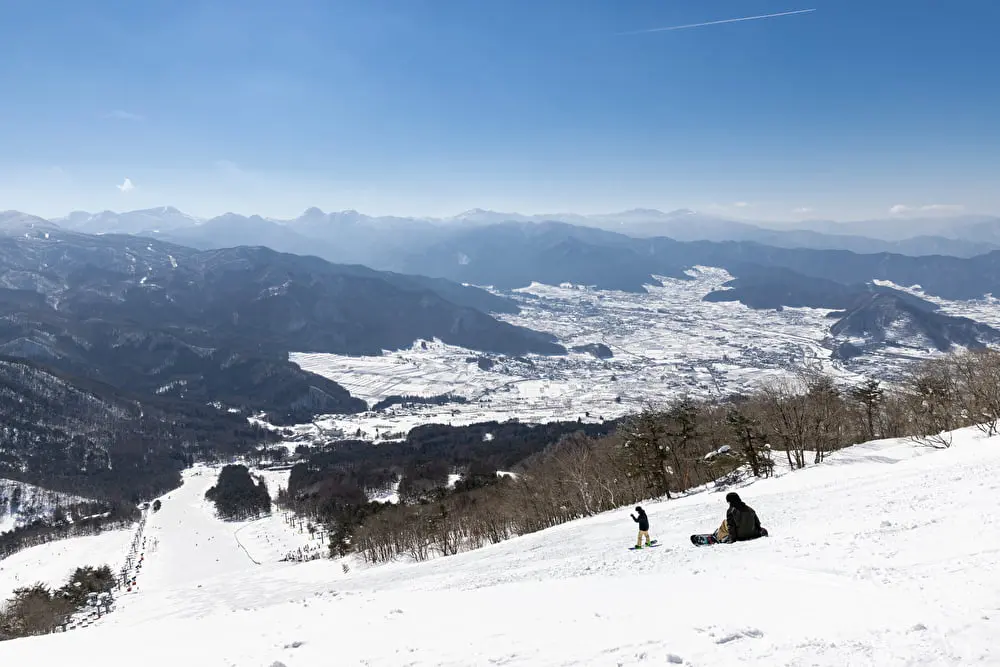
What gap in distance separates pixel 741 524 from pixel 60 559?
17867 cm

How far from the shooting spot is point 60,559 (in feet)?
445

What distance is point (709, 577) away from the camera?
13977mm

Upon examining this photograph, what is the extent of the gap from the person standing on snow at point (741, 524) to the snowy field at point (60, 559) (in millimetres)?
149899

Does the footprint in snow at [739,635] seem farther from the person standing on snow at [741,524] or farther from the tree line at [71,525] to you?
the tree line at [71,525]

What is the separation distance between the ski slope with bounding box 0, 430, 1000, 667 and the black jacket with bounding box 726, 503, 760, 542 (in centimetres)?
68

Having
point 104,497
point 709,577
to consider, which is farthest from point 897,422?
point 104,497

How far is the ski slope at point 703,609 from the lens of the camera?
30.0ft

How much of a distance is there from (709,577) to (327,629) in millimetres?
10753

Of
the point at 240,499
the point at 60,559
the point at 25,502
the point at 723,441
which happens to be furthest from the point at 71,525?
the point at 723,441

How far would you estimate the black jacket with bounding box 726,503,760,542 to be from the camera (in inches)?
745

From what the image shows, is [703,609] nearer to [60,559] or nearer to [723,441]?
[723,441]

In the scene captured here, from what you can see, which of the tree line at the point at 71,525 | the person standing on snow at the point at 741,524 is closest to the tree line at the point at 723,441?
the person standing on snow at the point at 741,524

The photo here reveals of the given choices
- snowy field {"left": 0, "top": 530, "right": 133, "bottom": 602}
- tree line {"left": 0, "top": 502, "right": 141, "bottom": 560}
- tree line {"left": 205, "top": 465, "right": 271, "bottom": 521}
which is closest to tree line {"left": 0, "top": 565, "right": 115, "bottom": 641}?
snowy field {"left": 0, "top": 530, "right": 133, "bottom": 602}

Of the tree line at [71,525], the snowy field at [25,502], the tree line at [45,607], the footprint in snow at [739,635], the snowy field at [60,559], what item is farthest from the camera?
the snowy field at [25,502]
